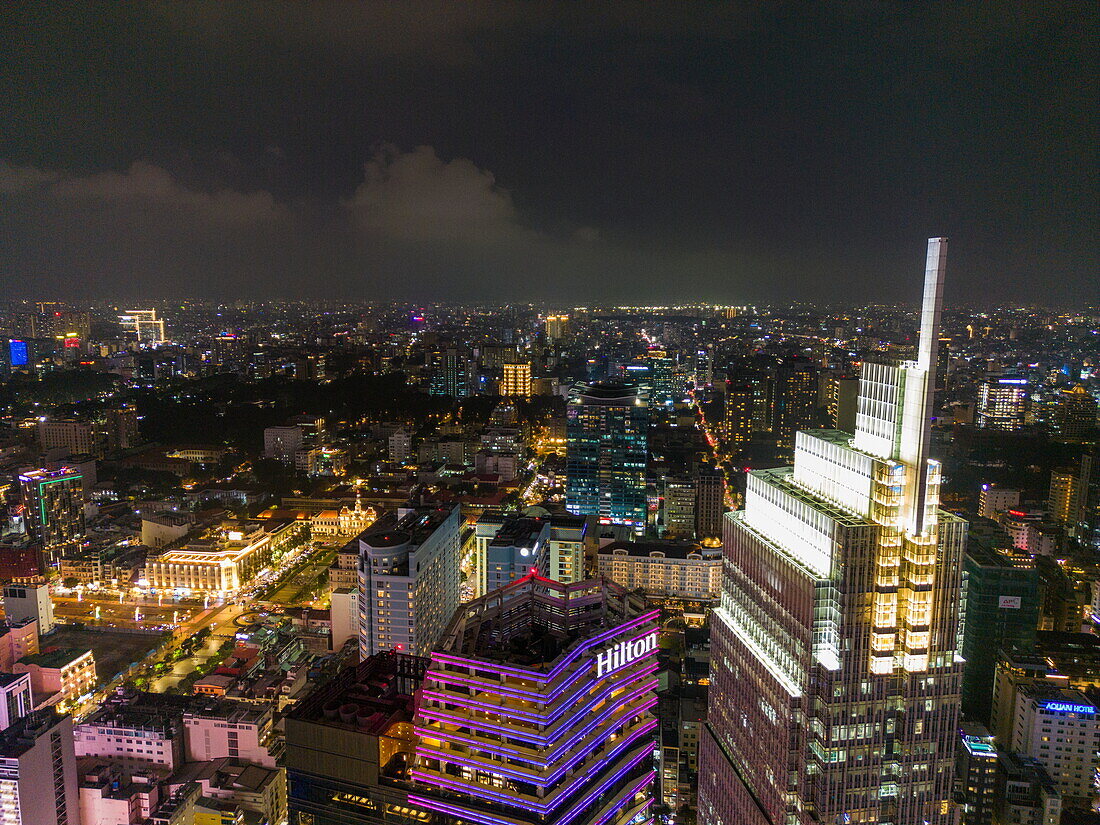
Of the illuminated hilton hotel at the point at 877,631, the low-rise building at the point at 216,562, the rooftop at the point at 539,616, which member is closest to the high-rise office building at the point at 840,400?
the illuminated hilton hotel at the point at 877,631

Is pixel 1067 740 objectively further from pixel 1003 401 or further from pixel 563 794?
pixel 1003 401

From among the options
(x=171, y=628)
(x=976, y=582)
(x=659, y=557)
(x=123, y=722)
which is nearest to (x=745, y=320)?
(x=659, y=557)

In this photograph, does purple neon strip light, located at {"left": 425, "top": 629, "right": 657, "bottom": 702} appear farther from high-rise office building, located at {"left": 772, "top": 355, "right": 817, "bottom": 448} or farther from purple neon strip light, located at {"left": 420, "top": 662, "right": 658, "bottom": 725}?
high-rise office building, located at {"left": 772, "top": 355, "right": 817, "bottom": 448}

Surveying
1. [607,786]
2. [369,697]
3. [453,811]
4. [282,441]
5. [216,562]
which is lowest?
[216,562]

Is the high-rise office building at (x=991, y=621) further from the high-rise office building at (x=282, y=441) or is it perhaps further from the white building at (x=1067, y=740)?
the high-rise office building at (x=282, y=441)

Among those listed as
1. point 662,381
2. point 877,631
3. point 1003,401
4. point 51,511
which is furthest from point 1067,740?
point 662,381
